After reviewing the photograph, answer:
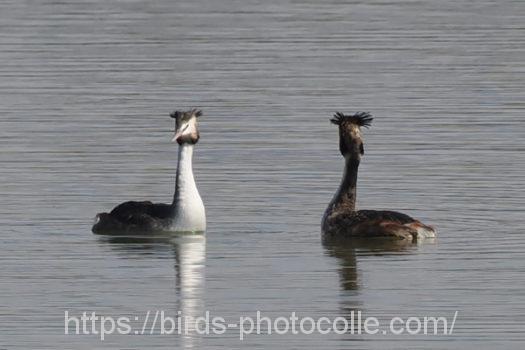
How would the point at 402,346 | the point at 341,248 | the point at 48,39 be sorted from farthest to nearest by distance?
the point at 48,39 < the point at 341,248 < the point at 402,346

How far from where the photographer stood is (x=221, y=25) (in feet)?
138

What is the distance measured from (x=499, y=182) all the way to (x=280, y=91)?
8.61m

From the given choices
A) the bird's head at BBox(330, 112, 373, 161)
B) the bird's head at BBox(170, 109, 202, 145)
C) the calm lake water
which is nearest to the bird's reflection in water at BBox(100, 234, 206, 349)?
the calm lake water

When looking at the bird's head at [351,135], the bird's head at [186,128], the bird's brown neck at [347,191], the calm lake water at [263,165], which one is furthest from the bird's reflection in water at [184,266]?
the bird's head at [351,135]

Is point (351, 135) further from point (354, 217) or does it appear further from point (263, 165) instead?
point (263, 165)

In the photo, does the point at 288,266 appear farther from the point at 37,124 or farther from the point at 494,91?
the point at 494,91

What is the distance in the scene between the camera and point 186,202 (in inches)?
864

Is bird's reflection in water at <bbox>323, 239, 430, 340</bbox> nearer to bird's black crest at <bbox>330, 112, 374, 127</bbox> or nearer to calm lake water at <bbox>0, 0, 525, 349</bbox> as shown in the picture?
calm lake water at <bbox>0, 0, 525, 349</bbox>

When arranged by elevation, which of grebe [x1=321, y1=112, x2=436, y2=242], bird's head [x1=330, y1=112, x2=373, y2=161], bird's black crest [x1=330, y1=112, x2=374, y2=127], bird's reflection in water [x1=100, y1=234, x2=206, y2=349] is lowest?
bird's reflection in water [x1=100, y1=234, x2=206, y2=349]

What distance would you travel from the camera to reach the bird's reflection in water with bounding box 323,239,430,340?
19.0m

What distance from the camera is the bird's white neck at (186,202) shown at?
21844mm

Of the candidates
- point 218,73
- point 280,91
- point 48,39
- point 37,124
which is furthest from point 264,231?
point 48,39

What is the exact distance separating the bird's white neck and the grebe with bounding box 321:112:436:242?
1.25m

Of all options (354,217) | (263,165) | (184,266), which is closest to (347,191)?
(354,217)
